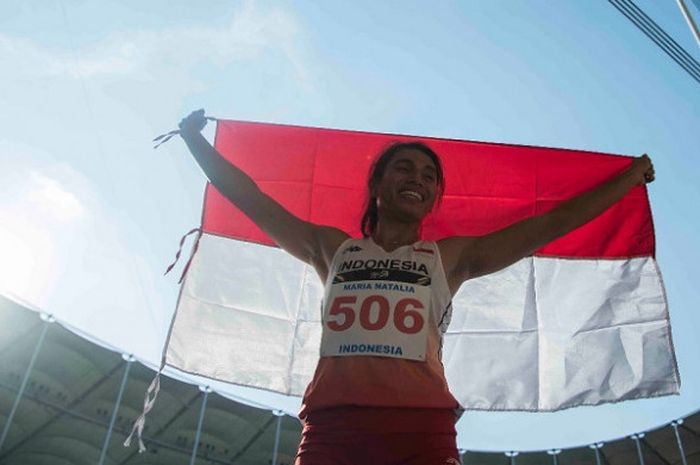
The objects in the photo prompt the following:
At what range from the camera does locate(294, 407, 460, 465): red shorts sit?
1.54m

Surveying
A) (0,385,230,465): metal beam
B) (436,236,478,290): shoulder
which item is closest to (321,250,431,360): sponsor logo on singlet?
(436,236,478,290): shoulder

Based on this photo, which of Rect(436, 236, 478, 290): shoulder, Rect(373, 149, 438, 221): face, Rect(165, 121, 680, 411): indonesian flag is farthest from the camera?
Rect(165, 121, 680, 411): indonesian flag

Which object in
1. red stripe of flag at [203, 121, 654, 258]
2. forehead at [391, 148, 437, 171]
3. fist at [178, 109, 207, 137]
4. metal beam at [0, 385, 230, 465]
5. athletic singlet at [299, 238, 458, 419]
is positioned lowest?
athletic singlet at [299, 238, 458, 419]

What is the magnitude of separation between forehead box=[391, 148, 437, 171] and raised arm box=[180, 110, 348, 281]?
358 millimetres

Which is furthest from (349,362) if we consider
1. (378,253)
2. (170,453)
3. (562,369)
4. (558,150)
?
(170,453)

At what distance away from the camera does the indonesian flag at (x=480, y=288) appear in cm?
349

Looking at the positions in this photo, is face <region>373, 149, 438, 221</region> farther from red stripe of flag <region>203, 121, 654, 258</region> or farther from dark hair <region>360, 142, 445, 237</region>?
red stripe of flag <region>203, 121, 654, 258</region>

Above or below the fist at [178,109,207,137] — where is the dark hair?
below

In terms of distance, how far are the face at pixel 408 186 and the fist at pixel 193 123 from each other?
0.75 metres

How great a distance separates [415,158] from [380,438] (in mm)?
1088

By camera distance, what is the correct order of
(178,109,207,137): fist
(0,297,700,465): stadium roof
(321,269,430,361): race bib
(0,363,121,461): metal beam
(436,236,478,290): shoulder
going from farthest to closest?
(0,363,121,461): metal beam → (0,297,700,465): stadium roof → (178,109,207,137): fist → (436,236,478,290): shoulder → (321,269,430,361): race bib

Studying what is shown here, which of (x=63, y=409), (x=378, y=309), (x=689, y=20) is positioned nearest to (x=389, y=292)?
(x=378, y=309)

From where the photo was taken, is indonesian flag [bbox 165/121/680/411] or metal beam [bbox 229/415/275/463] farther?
metal beam [bbox 229/415/275/463]

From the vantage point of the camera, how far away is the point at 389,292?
186 centimetres
